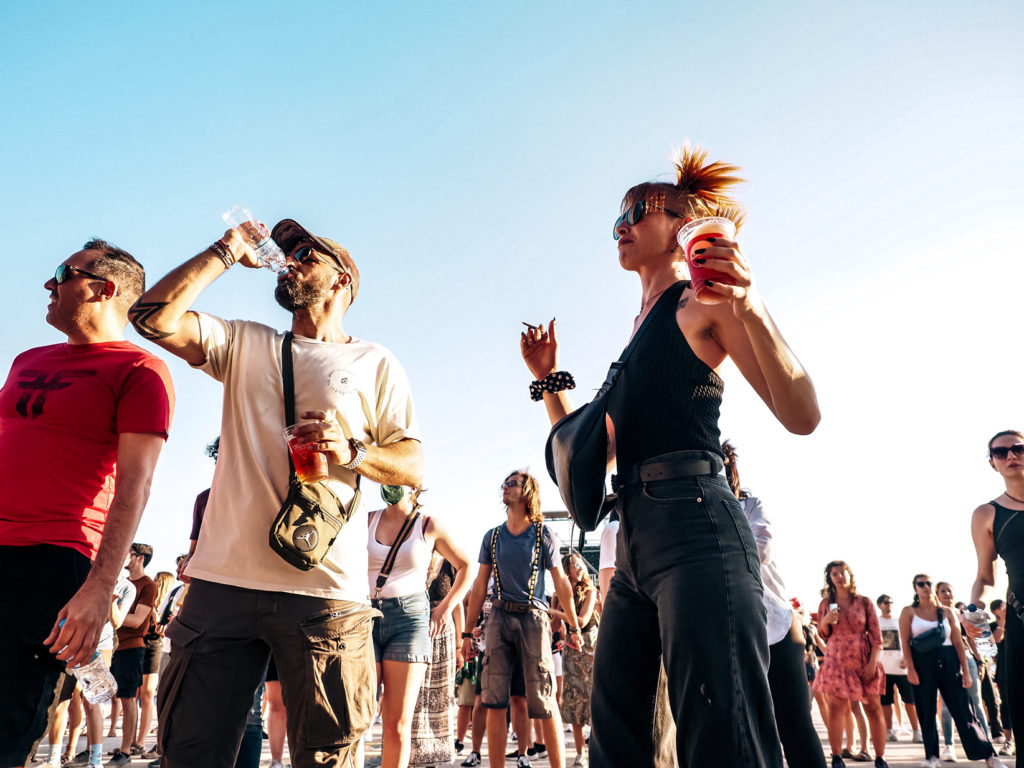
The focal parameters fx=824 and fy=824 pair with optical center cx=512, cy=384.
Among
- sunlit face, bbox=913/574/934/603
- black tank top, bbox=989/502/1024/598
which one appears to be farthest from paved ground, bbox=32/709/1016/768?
black tank top, bbox=989/502/1024/598

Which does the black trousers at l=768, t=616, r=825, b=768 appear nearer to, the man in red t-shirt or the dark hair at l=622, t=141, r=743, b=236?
the dark hair at l=622, t=141, r=743, b=236

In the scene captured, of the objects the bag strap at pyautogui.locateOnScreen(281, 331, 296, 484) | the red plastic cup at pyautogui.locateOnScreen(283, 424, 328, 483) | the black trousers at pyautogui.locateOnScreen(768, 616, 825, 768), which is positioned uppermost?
the bag strap at pyautogui.locateOnScreen(281, 331, 296, 484)

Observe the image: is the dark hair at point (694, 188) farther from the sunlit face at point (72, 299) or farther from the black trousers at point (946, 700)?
the black trousers at point (946, 700)

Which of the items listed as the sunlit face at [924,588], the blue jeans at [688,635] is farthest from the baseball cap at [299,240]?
the sunlit face at [924,588]

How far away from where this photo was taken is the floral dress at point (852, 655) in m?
9.40

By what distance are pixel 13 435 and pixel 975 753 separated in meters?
9.42

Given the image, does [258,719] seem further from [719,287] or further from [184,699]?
[719,287]

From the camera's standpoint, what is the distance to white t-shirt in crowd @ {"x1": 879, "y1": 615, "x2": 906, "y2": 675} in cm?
1240

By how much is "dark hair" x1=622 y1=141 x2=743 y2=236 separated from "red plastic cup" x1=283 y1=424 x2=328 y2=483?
4.81 ft

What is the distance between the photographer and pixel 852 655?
974 centimetres

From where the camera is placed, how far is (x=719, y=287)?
82.4 inches

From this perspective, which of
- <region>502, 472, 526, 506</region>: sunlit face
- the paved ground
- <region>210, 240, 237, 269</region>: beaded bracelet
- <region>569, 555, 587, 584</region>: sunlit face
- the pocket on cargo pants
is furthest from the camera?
<region>569, 555, 587, 584</region>: sunlit face

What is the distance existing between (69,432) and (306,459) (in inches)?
40.4

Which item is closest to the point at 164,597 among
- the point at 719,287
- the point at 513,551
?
the point at 513,551
